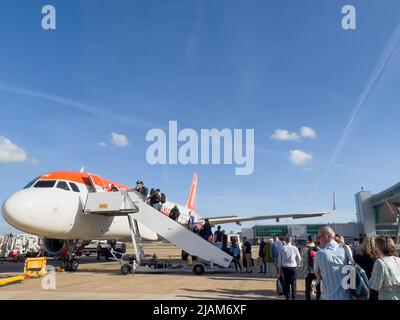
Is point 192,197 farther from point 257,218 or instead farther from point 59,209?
point 59,209

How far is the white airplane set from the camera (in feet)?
42.4

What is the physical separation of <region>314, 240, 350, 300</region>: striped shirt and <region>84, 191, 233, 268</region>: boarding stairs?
10.3 metres

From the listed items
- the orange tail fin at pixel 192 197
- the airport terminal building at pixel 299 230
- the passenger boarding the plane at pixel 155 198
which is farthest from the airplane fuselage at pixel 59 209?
the airport terminal building at pixel 299 230

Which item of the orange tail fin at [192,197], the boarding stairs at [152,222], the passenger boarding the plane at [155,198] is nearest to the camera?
the boarding stairs at [152,222]

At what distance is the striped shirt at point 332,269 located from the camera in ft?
14.0

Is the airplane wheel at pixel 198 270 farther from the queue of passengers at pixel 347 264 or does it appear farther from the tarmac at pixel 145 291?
the queue of passengers at pixel 347 264

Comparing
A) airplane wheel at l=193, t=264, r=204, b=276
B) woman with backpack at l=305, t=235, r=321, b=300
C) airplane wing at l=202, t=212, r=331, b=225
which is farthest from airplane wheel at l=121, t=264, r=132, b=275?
airplane wing at l=202, t=212, r=331, b=225

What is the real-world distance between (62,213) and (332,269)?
12147 millimetres

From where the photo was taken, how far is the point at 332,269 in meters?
4.36

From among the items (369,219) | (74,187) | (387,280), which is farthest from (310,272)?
(369,219)

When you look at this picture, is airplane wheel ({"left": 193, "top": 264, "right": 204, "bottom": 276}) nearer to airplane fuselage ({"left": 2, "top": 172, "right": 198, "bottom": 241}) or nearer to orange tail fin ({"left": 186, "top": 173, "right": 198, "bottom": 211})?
airplane fuselage ({"left": 2, "top": 172, "right": 198, "bottom": 241})

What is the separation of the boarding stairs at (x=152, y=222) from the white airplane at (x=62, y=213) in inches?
29.8
